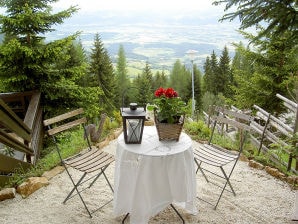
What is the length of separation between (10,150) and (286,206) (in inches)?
162

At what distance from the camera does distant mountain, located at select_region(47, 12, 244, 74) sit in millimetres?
93750

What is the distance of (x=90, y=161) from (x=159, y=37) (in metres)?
124

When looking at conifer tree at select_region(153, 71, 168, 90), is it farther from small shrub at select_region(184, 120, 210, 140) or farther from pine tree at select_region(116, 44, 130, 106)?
small shrub at select_region(184, 120, 210, 140)

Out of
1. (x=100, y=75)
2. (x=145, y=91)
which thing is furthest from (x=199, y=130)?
(x=145, y=91)

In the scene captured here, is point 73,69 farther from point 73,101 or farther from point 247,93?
point 247,93

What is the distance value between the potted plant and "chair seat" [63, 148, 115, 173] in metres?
0.82

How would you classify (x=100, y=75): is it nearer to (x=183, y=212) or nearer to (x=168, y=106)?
(x=183, y=212)

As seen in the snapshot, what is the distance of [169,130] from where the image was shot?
11.6 feet

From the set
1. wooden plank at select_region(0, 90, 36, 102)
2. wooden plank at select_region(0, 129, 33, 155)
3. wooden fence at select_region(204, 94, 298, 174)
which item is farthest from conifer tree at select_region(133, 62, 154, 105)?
wooden plank at select_region(0, 129, 33, 155)

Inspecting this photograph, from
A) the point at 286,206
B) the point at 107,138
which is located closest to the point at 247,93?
the point at 107,138

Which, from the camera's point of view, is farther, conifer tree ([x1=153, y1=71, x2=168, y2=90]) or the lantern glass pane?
conifer tree ([x1=153, y1=71, x2=168, y2=90])

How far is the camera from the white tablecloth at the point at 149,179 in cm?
321

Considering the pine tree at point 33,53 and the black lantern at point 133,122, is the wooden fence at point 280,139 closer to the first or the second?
the black lantern at point 133,122

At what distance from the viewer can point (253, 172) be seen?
499cm
